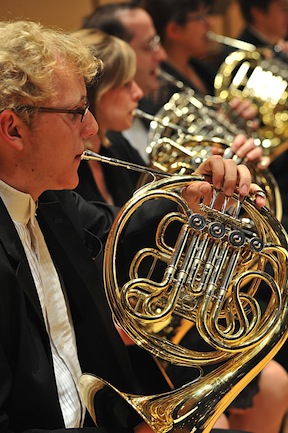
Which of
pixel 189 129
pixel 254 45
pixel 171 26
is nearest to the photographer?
pixel 189 129

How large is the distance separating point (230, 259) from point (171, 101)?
3.56ft

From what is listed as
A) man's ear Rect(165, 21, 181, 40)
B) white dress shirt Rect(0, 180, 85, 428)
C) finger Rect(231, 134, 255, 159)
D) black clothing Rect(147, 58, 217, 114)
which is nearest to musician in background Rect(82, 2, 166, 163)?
black clothing Rect(147, 58, 217, 114)

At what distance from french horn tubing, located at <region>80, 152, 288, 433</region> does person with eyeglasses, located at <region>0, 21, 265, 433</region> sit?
0.06m

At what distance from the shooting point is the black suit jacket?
1.30 m

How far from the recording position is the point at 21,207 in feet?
4.61

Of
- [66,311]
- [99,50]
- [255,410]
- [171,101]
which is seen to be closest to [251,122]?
[171,101]

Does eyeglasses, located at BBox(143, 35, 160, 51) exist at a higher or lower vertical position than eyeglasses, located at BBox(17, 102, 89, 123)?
lower

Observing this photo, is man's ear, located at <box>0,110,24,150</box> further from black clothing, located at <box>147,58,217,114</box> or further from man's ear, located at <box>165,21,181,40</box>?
man's ear, located at <box>165,21,181,40</box>

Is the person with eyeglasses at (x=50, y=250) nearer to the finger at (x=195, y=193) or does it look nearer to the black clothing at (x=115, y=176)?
the finger at (x=195, y=193)

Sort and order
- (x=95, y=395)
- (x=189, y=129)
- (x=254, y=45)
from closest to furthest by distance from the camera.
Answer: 1. (x=95, y=395)
2. (x=189, y=129)
3. (x=254, y=45)

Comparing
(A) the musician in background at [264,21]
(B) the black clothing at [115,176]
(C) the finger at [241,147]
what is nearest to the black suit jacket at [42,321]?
(B) the black clothing at [115,176]

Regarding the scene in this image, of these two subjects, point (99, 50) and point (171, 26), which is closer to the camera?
point (99, 50)

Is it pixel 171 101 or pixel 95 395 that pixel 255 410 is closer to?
pixel 95 395

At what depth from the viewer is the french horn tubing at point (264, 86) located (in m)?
2.71
